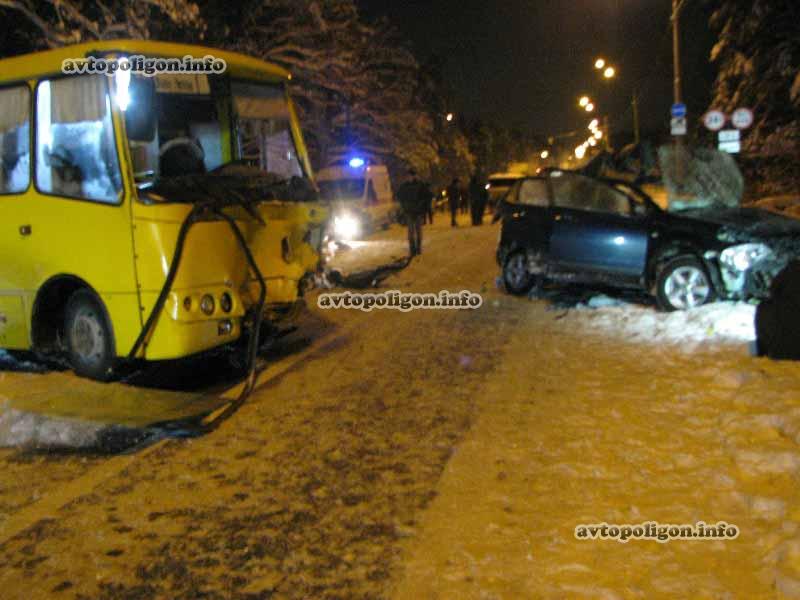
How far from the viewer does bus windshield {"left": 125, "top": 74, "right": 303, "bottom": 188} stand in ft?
24.3

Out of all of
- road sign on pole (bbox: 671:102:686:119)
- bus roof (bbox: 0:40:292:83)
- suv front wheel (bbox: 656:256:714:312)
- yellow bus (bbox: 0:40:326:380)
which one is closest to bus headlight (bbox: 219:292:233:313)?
yellow bus (bbox: 0:40:326:380)

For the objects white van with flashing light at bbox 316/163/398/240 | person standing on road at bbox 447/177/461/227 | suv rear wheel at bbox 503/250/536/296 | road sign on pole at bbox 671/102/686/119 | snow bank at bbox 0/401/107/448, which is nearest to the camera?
snow bank at bbox 0/401/107/448

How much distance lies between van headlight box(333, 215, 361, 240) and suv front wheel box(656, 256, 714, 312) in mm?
13678

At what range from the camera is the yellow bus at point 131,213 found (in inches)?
277

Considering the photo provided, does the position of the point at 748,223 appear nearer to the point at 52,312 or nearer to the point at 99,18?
the point at 52,312

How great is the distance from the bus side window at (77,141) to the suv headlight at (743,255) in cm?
753

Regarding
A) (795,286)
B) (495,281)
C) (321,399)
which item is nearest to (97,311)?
(321,399)

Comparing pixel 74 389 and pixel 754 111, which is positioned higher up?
pixel 754 111

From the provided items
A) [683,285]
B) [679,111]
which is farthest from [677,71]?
[683,285]

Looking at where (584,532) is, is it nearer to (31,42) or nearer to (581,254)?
(581,254)

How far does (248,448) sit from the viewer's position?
19.5 feet

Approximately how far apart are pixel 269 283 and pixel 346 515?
12.8 feet

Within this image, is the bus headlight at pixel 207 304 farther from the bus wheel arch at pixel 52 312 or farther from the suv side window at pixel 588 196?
the suv side window at pixel 588 196

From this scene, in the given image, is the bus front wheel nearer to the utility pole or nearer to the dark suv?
the dark suv
